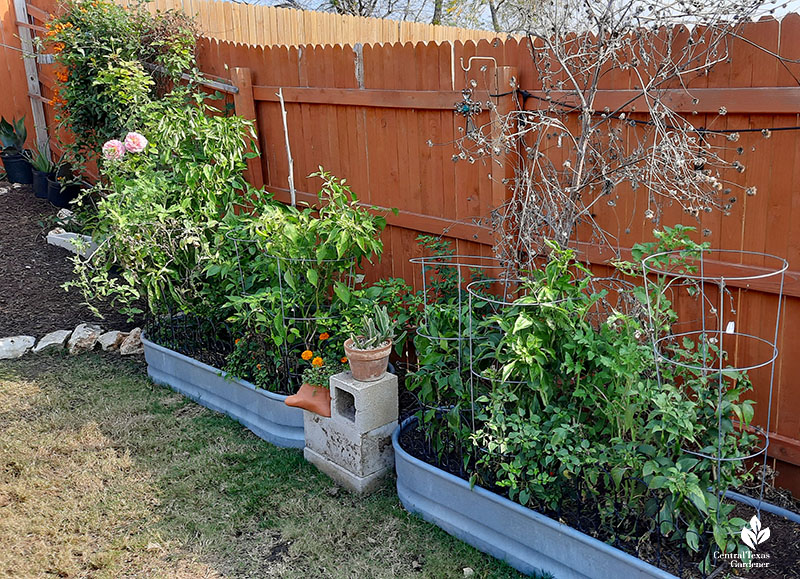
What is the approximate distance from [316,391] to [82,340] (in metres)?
2.39

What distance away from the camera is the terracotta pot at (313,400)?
11.6ft

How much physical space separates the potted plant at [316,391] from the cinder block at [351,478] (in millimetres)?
252

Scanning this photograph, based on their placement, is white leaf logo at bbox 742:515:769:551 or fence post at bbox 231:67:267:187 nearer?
white leaf logo at bbox 742:515:769:551

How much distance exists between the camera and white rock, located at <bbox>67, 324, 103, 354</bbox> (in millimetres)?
5129

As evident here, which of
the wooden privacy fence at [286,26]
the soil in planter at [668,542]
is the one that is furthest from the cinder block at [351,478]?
the wooden privacy fence at [286,26]

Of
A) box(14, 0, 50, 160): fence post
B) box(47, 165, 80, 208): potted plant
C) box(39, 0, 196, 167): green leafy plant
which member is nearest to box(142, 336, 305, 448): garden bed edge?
box(39, 0, 196, 167): green leafy plant

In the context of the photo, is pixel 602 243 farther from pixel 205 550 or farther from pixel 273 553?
pixel 205 550

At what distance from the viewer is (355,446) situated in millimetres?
3400

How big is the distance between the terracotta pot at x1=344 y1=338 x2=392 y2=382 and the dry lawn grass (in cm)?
54

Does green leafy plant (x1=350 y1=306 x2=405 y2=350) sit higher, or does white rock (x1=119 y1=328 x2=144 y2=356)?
green leafy plant (x1=350 y1=306 x2=405 y2=350)

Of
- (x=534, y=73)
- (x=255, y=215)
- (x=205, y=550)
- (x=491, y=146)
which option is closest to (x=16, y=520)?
(x=205, y=550)

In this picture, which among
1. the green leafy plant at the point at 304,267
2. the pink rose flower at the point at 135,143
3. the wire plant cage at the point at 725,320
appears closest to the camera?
the wire plant cage at the point at 725,320

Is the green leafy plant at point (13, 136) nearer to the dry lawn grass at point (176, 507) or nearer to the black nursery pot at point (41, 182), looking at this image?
the black nursery pot at point (41, 182)

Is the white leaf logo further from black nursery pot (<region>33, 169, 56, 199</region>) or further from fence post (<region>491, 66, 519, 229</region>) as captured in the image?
black nursery pot (<region>33, 169, 56, 199</region>)
